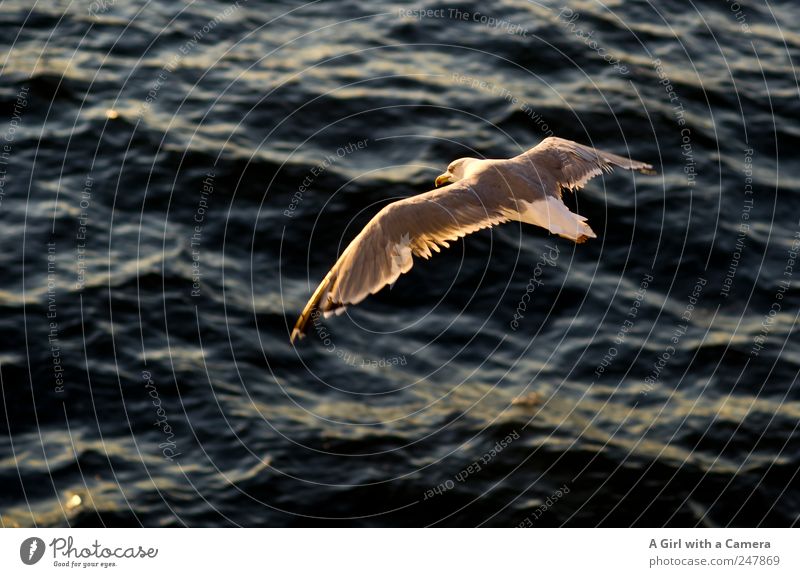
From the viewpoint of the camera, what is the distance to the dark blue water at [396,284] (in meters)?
14.9

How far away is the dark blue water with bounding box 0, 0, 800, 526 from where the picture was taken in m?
14.9

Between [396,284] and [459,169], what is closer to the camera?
[459,169]

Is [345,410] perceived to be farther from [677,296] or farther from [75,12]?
[75,12]

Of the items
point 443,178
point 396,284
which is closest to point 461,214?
point 443,178

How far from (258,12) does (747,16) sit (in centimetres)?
744

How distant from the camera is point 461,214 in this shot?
13.5m

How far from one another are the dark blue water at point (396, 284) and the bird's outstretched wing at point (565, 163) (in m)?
2.23

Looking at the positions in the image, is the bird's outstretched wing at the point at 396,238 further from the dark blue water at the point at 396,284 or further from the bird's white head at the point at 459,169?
the dark blue water at the point at 396,284

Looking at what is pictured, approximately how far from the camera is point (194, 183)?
1775 cm

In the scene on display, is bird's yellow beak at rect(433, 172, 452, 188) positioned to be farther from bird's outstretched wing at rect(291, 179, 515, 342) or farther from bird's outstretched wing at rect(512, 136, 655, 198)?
bird's outstretched wing at rect(291, 179, 515, 342)
